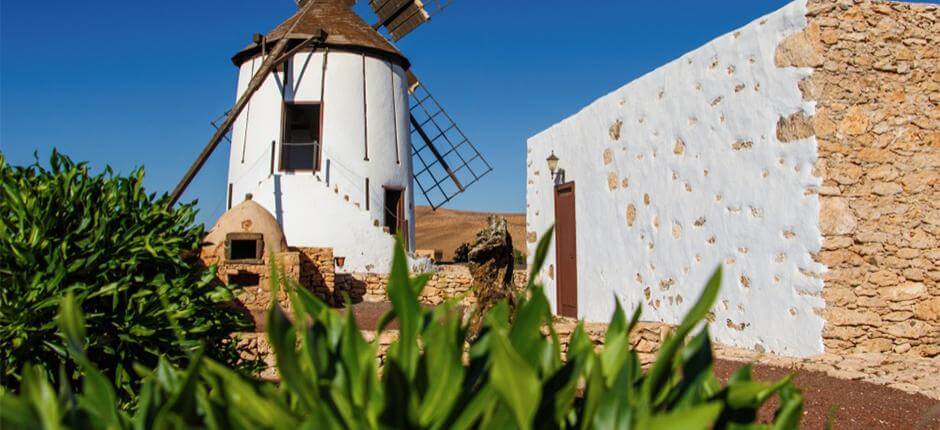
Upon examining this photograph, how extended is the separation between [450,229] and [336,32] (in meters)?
31.7

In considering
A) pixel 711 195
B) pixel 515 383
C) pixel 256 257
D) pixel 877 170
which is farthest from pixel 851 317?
pixel 256 257

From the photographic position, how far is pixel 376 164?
1791 cm

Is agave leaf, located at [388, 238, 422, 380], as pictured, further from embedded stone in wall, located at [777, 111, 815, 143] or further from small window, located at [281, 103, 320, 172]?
small window, located at [281, 103, 320, 172]

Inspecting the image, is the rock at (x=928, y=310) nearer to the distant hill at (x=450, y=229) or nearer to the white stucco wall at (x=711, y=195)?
the white stucco wall at (x=711, y=195)

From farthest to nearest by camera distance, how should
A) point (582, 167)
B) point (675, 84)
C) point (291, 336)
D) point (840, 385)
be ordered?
1. point (582, 167)
2. point (675, 84)
3. point (840, 385)
4. point (291, 336)

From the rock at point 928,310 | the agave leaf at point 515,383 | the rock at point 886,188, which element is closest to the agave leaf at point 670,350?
the agave leaf at point 515,383

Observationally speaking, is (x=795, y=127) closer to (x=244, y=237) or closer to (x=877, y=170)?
(x=877, y=170)

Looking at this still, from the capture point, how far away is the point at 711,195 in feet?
24.0

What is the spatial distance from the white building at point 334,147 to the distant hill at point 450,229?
19345 millimetres

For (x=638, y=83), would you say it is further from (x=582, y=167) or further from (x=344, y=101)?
(x=344, y=101)

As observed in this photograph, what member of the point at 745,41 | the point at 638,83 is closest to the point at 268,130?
the point at 638,83

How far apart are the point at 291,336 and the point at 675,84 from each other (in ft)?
23.8

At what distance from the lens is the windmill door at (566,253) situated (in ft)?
33.0

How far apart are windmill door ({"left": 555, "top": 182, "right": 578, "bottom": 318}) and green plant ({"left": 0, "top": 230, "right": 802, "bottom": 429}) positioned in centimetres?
865
